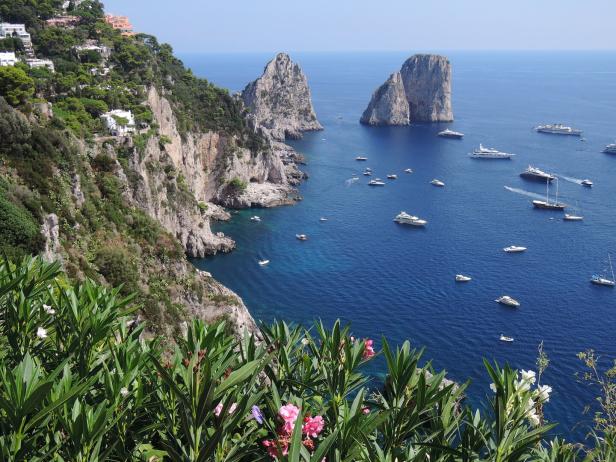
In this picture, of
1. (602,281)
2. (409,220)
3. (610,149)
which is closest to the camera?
(602,281)

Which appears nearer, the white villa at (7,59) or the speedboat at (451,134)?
the white villa at (7,59)

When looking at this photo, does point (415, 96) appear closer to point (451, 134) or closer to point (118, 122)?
point (451, 134)

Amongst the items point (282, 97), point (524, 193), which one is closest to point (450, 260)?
point (524, 193)

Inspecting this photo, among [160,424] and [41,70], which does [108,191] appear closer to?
[41,70]

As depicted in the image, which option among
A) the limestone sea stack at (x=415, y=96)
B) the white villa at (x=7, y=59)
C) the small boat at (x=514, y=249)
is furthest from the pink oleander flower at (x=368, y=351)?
the limestone sea stack at (x=415, y=96)

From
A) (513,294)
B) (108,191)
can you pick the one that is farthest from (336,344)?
(513,294)

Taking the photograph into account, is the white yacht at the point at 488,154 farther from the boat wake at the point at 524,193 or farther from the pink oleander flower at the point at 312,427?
the pink oleander flower at the point at 312,427
